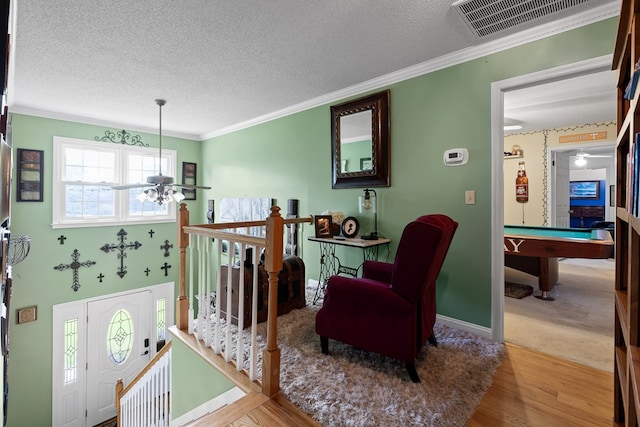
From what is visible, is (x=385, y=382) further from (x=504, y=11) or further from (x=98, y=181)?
(x=98, y=181)

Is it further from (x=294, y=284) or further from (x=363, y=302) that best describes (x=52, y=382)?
(x=363, y=302)

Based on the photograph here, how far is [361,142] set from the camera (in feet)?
10.6

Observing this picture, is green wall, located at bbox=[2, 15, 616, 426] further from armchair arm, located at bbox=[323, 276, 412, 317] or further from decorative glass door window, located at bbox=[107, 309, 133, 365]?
armchair arm, located at bbox=[323, 276, 412, 317]

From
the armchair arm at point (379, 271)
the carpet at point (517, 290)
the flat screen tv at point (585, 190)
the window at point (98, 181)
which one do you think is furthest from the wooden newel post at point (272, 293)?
the flat screen tv at point (585, 190)

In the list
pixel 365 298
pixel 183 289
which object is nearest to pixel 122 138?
pixel 183 289

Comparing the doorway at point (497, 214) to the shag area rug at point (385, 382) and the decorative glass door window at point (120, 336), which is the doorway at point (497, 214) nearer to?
the shag area rug at point (385, 382)

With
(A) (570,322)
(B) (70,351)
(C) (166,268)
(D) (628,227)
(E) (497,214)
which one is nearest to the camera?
(D) (628,227)

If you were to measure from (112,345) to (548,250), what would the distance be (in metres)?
6.22

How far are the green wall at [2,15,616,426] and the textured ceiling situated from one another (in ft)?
0.79

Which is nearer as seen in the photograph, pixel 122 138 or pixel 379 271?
pixel 379 271

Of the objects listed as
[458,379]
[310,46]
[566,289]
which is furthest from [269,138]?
[566,289]

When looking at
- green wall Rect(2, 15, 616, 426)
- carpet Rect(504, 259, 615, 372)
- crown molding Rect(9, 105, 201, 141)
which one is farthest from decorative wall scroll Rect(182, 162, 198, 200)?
carpet Rect(504, 259, 615, 372)

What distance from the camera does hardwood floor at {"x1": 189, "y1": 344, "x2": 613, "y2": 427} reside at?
1574mm

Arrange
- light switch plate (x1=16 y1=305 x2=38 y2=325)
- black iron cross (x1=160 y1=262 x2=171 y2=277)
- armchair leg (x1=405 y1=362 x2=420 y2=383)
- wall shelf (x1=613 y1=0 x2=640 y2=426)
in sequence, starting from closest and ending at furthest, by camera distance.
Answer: wall shelf (x1=613 y1=0 x2=640 y2=426) → armchair leg (x1=405 y1=362 x2=420 y2=383) → light switch plate (x1=16 y1=305 x2=38 y2=325) → black iron cross (x1=160 y1=262 x2=171 y2=277)
